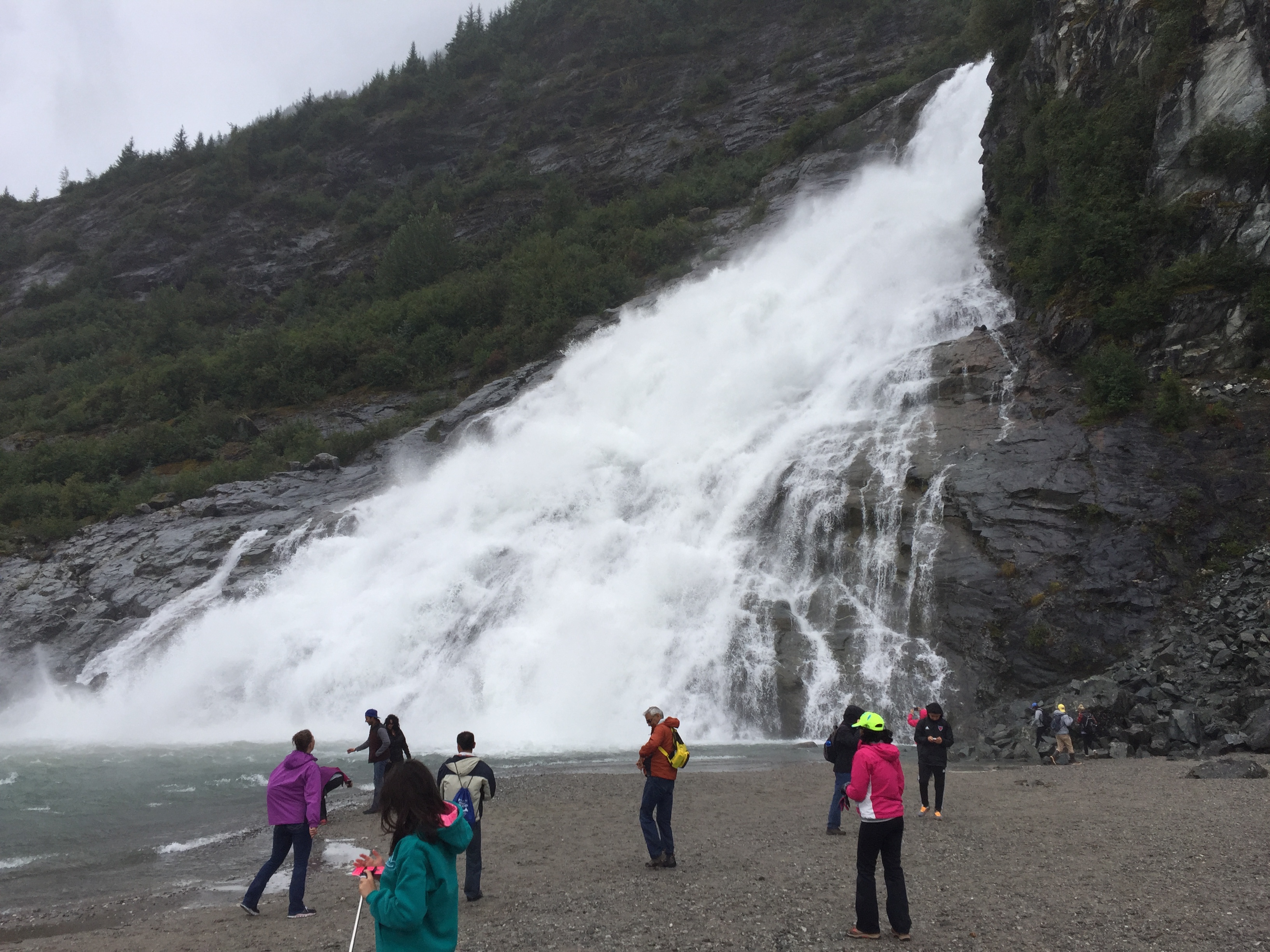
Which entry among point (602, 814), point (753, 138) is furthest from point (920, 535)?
point (753, 138)

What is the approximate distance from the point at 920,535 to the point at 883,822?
1688 cm

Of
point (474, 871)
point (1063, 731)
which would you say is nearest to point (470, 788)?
point (474, 871)

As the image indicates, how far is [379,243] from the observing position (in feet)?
231

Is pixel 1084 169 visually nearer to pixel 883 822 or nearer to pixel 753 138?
pixel 883 822

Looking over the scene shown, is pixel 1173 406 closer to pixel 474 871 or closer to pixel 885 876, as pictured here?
pixel 885 876

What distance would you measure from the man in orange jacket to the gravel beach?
0.21 m

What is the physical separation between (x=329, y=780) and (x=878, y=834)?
5.24 metres

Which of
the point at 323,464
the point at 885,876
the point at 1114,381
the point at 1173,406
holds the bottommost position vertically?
the point at 885,876

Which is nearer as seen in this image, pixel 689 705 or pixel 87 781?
pixel 87 781

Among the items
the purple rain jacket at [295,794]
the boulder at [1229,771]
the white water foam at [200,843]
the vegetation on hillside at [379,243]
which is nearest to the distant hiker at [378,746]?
the white water foam at [200,843]

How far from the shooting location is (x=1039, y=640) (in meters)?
18.9

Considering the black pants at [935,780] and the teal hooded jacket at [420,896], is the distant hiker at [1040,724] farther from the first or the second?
the teal hooded jacket at [420,896]

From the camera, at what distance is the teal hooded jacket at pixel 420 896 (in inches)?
139

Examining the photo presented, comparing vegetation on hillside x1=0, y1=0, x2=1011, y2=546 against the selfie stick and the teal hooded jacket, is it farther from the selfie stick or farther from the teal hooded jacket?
the teal hooded jacket
